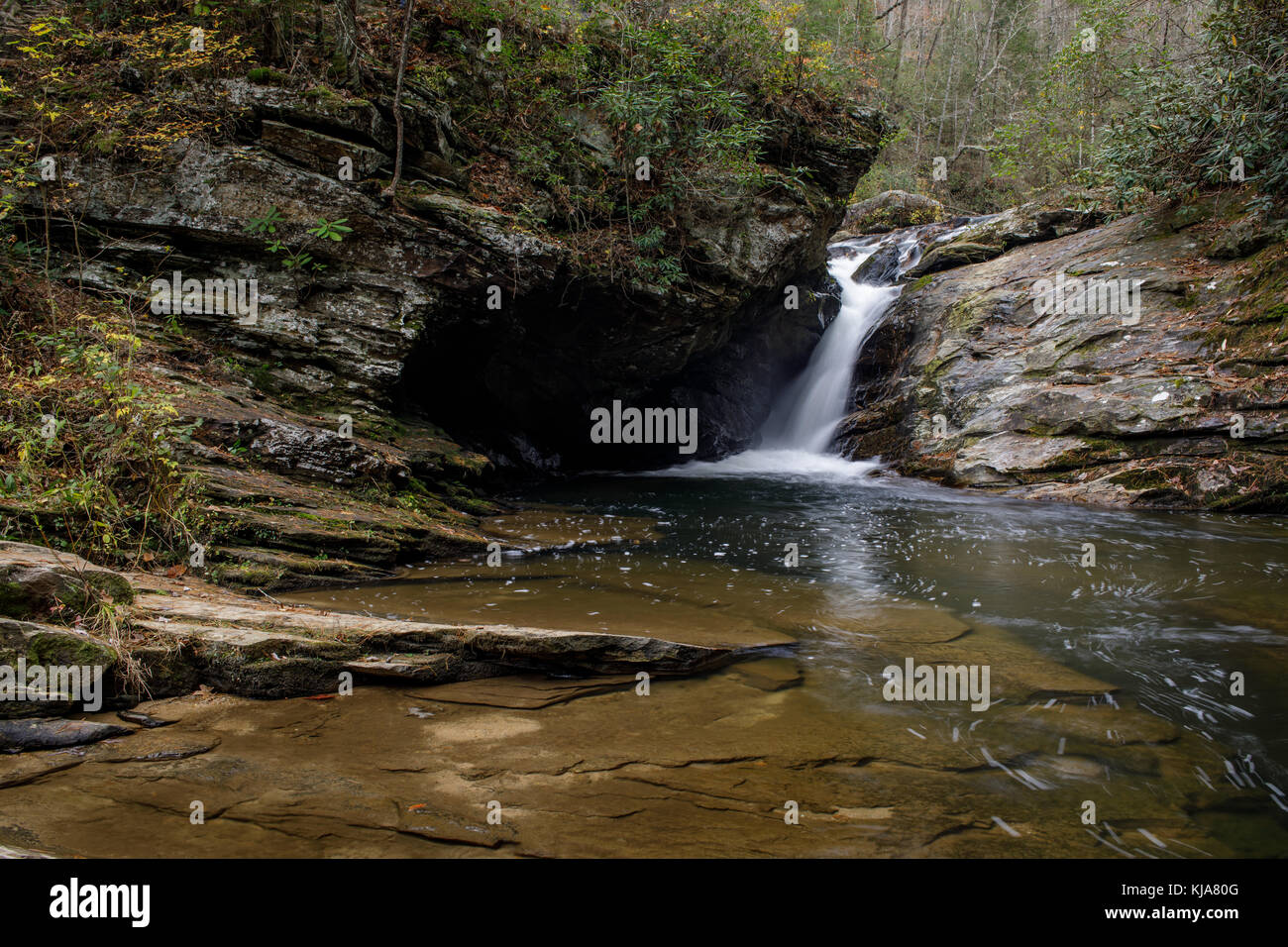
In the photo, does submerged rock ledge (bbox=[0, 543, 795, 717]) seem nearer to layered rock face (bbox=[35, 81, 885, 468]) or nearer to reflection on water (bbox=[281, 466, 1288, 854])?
reflection on water (bbox=[281, 466, 1288, 854])

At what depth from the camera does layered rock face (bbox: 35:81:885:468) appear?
8383mm

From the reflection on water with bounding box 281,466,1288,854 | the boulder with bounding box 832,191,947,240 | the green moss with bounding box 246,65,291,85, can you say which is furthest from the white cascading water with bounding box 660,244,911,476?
the green moss with bounding box 246,65,291,85

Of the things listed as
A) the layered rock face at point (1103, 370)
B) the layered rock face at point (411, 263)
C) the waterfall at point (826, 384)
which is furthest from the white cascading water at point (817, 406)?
the layered rock face at point (411, 263)

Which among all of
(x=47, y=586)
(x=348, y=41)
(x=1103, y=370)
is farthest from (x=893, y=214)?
(x=47, y=586)

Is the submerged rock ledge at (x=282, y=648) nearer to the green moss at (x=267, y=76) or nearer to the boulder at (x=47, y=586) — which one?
the boulder at (x=47, y=586)

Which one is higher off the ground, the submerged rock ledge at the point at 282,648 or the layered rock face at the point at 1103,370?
the layered rock face at the point at 1103,370

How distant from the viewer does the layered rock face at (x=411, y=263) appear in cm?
838

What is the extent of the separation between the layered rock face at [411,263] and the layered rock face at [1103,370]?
12.8ft

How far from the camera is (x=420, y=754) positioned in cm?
301

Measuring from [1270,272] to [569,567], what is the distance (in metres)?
12.2

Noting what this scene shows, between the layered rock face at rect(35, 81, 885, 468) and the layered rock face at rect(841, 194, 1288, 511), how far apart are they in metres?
3.89

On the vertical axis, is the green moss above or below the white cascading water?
above
